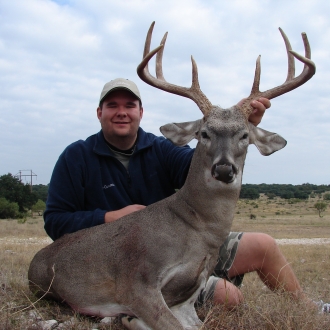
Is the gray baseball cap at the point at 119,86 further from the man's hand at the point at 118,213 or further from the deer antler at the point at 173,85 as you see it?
the man's hand at the point at 118,213

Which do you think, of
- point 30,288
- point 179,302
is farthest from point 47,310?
point 179,302

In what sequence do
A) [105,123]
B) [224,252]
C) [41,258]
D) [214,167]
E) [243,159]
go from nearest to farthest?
[214,167] < [243,159] < [41,258] < [224,252] < [105,123]

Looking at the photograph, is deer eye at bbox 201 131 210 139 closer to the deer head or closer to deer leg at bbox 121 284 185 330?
the deer head

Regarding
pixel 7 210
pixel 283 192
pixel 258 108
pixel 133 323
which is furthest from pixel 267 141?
pixel 283 192

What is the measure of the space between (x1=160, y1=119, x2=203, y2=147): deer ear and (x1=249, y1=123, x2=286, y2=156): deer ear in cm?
64

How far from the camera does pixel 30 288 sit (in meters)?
4.93

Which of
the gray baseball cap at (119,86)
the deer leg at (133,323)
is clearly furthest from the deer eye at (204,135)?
the deer leg at (133,323)

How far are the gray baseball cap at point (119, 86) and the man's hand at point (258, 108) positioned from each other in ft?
5.38

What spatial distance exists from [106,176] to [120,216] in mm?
716

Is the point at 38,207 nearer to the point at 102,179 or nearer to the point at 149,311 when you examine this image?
the point at 102,179

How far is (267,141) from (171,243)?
1.62 metres

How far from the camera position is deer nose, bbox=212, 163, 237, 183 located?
12.6 ft

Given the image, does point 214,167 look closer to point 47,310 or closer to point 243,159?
point 243,159

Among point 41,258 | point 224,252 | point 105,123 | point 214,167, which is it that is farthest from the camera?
point 105,123
